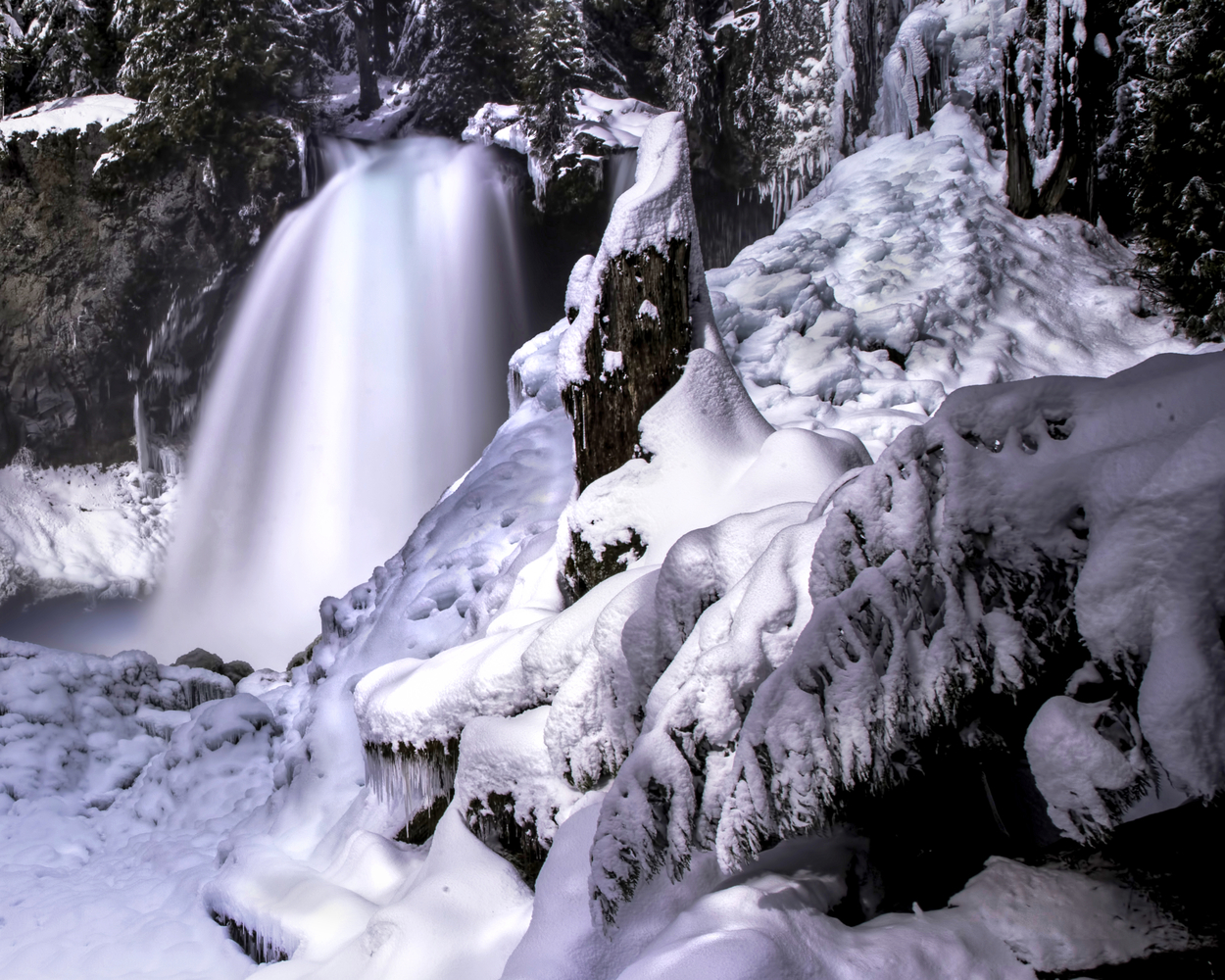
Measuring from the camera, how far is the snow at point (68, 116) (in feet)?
37.4

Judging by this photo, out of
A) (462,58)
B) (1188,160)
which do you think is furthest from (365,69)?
(1188,160)

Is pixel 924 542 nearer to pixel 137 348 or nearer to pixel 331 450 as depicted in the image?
pixel 331 450

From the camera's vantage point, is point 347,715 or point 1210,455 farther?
point 347,715

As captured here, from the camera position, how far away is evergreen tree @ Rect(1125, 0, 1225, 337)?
6.22 m

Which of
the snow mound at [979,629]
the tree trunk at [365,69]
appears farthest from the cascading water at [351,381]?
the snow mound at [979,629]

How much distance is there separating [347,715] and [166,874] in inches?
39.5

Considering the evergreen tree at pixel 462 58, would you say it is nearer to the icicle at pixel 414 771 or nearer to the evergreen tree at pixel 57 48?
the evergreen tree at pixel 57 48

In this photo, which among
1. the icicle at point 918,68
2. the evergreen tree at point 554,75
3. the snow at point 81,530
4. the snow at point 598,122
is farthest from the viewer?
the snow at point 81,530

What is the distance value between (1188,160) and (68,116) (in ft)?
40.6

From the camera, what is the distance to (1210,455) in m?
1.23

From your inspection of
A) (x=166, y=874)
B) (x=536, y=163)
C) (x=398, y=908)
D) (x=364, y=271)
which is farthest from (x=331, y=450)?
(x=398, y=908)

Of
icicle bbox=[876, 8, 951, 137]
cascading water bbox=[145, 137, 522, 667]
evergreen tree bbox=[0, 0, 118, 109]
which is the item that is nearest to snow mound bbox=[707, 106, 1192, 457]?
icicle bbox=[876, 8, 951, 137]

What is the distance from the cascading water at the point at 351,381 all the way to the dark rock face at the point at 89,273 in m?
0.87

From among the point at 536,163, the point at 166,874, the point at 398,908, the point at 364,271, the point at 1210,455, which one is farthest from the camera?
the point at 364,271
